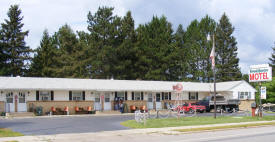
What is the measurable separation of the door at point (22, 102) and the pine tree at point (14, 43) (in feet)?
76.8

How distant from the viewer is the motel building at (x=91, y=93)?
36.7 meters

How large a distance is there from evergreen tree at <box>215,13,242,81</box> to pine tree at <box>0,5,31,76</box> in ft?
120

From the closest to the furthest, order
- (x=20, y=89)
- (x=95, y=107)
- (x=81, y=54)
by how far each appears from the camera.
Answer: (x=20, y=89) < (x=95, y=107) < (x=81, y=54)

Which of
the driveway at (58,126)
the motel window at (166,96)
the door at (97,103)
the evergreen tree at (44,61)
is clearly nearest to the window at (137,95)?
the motel window at (166,96)

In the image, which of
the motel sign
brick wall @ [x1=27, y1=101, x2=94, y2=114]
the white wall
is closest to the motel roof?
the white wall

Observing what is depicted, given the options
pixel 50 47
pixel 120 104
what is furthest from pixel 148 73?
pixel 120 104

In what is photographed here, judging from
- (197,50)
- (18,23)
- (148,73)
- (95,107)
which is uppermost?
(18,23)

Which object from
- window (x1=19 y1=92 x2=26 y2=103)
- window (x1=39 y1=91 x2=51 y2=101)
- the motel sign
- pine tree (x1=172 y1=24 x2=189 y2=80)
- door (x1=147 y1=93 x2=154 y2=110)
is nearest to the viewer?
the motel sign

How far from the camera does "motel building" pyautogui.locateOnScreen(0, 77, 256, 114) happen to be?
120ft

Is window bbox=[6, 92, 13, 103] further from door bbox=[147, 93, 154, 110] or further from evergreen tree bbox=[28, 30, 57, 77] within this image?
evergreen tree bbox=[28, 30, 57, 77]

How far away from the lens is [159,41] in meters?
65.9

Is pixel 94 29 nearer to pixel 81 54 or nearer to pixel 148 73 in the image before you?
pixel 81 54

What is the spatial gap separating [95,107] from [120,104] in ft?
9.67

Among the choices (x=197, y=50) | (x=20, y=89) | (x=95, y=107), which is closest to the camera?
(x=20, y=89)
